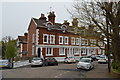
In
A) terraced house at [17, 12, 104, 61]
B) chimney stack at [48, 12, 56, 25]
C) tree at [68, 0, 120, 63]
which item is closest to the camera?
tree at [68, 0, 120, 63]

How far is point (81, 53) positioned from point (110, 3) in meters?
35.9

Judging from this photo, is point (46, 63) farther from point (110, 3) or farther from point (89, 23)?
point (110, 3)

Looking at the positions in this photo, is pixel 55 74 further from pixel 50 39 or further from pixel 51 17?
pixel 51 17

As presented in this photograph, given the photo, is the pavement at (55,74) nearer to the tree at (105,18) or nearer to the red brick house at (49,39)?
the tree at (105,18)

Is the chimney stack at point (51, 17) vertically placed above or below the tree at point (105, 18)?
above

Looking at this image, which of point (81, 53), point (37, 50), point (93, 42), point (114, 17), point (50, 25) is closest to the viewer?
point (114, 17)

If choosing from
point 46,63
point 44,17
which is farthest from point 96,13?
point 44,17

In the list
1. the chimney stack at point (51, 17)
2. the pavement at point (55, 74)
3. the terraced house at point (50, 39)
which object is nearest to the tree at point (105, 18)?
the pavement at point (55, 74)

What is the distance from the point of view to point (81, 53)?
164 ft

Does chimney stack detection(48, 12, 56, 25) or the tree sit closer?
the tree

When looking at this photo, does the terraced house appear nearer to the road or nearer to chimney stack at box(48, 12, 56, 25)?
chimney stack at box(48, 12, 56, 25)

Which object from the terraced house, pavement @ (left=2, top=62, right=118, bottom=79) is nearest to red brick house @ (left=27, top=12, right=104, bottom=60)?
the terraced house

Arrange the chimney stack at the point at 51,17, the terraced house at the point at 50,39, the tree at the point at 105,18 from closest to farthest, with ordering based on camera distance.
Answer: the tree at the point at 105,18
the terraced house at the point at 50,39
the chimney stack at the point at 51,17

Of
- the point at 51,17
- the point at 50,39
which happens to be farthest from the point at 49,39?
the point at 51,17
